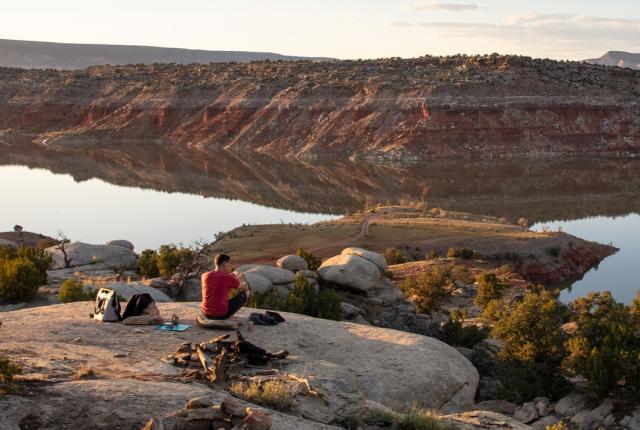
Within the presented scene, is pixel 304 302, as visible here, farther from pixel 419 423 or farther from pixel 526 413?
pixel 419 423

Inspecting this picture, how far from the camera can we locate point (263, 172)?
229 feet

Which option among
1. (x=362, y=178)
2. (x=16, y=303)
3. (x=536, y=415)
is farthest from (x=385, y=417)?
(x=362, y=178)

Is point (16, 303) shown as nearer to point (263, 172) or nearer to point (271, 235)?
point (271, 235)

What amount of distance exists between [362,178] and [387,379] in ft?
177

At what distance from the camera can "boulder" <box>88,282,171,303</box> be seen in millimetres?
17203

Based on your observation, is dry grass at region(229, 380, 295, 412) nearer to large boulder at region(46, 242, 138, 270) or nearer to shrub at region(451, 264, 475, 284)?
large boulder at region(46, 242, 138, 270)

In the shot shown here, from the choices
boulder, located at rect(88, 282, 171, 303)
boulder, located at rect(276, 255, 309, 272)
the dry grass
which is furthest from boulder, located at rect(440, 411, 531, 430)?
boulder, located at rect(276, 255, 309, 272)

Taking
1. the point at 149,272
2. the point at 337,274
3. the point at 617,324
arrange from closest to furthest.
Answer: the point at 617,324, the point at 337,274, the point at 149,272

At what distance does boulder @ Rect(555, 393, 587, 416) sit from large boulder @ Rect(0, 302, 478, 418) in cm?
269

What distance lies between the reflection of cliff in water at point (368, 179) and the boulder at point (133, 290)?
31496 mm

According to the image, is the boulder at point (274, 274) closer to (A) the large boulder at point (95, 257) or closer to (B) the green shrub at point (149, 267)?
(B) the green shrub at point (149, 267)

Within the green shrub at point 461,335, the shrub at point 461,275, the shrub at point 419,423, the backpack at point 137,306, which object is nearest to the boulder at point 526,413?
the green shrub at point 461,335

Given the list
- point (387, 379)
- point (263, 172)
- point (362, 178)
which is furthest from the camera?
point (263, 172)

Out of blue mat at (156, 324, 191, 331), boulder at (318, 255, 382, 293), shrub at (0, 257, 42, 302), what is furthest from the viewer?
boulder at (318, 255, 382, 293)
